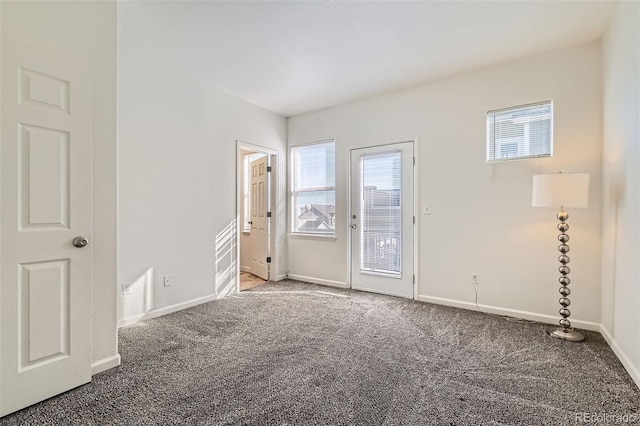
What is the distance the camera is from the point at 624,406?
68.4 inches

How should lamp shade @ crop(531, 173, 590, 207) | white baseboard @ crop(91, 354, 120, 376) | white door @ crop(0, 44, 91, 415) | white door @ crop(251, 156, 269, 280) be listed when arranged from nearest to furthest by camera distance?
white door @ crop(0, 44, 91, 415), white baseboard @ crop(91, 354, 120, 376), lamp shade @ crop(531, 173, 590, 207), white door @ crop(251, 156, 269, 280)

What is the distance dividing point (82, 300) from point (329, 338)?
1.85 metres

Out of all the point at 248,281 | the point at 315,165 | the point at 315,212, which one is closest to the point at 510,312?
the point at 315,212

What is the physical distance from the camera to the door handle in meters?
1.88

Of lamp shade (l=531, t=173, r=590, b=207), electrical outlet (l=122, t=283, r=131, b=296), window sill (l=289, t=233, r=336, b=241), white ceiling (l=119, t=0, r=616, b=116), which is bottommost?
electrical outlet (l=122, t=283, r=131, b=296)

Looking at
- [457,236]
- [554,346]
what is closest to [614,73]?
[457,236]

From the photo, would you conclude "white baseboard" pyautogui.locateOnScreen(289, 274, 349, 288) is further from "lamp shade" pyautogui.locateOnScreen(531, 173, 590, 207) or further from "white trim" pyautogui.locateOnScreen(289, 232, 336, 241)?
"lamp shade" pyautogui.locateOnScreen(531, 173, 590, 207)

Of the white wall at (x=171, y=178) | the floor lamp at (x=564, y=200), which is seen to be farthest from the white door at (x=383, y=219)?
the white wall at (x=171, y=178)

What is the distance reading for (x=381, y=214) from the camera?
407 cm

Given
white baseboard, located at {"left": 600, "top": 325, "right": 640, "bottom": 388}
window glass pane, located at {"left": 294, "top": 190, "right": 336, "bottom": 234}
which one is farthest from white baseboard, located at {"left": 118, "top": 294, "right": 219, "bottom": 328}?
white baseboard, located at {"left": 600, "top": 325, "right": 640, "bottom": 388}

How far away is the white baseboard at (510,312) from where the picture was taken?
2.84 meters

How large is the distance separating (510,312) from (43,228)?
402 centimetres

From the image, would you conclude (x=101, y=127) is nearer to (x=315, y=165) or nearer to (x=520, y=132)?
(x=315, y=165)

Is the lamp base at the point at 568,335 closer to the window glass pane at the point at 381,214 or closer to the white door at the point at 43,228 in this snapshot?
the window glass pane at the point at 381,214
